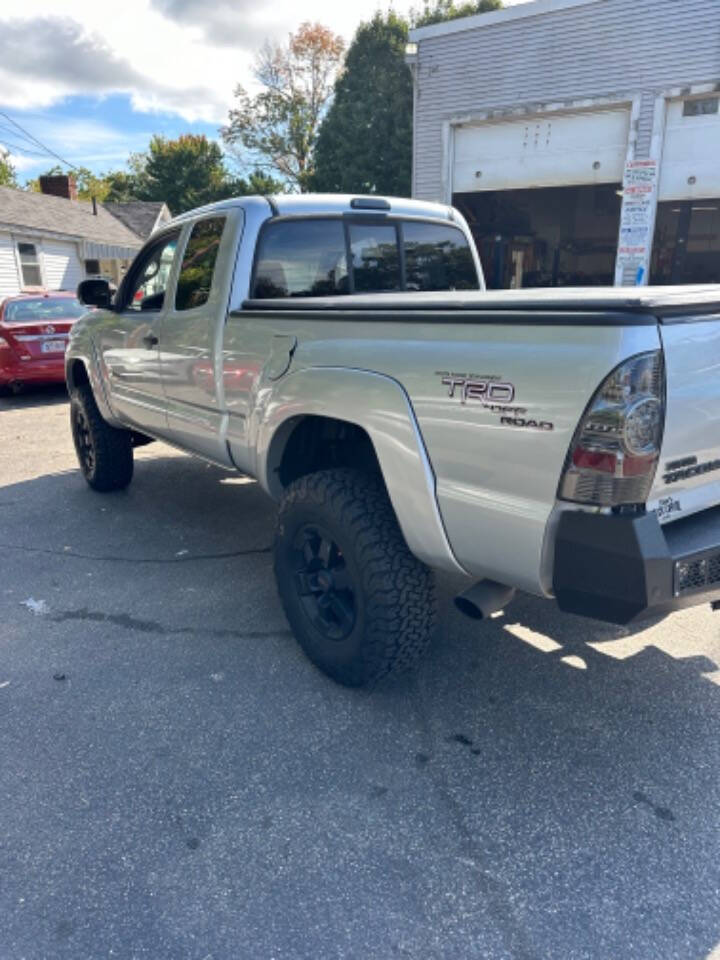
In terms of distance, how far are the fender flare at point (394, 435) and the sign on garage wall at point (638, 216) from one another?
31.8 ft

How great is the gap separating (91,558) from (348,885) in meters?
3.02

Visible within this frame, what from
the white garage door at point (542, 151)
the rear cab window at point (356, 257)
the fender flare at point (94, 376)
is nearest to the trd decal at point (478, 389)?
the rear cab window at point (356, 257)

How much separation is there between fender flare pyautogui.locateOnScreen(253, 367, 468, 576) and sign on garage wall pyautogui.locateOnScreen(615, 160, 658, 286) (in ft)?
31.8

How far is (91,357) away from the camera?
17.1ft

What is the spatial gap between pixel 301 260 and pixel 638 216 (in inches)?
362

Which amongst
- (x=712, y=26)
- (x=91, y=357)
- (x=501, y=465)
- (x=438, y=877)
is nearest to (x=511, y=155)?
(x=712, y=26)

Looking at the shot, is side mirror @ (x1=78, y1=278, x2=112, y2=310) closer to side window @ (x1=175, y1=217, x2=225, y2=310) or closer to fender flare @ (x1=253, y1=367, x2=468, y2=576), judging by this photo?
side window @ (x1=175, y1=217, x2=225, y2=310)

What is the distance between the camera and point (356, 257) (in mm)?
3932

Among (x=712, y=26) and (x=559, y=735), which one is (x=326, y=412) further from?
(x=712, y=26)

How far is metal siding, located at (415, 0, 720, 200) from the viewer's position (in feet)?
33.8

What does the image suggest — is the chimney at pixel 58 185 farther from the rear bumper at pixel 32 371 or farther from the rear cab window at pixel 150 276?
the rear cab window at pixel 150 276

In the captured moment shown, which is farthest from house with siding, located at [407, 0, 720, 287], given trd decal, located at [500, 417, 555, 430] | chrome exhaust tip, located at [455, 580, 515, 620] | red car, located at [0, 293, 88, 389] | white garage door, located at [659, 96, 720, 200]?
trd decal, located at [500, 417, 555, 430]

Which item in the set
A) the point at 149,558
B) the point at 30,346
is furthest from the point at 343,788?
the point at 30,346

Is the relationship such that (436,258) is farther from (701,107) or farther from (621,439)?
(701,107)
